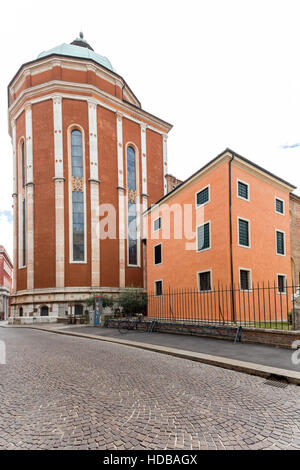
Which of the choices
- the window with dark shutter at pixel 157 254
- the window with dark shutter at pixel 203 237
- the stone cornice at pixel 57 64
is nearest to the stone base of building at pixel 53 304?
the window with dark shutter at pixel 157 254

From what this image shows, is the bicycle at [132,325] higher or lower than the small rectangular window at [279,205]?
lower

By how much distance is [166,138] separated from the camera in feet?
121

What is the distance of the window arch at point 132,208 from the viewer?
31.2 meters

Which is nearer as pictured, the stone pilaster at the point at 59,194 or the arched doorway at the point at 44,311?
the arched doorway at the point at 44,311

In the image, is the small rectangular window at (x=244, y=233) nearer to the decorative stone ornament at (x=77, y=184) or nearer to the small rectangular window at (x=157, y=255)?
the small rectangular window at (x=157, y=255)

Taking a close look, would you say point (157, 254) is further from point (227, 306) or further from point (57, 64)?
point (57, 64)

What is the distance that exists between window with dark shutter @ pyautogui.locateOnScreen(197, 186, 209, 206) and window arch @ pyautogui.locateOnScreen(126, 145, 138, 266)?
13.3 metres

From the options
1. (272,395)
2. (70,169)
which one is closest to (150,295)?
(70,169)

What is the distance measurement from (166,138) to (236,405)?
35.6 meters

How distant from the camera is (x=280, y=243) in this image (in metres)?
20.1

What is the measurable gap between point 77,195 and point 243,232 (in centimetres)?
1713

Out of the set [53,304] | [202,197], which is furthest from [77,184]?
[202,197]

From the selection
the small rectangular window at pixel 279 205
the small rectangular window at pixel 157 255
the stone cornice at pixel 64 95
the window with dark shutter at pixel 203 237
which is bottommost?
the small rectangular window at pixel 157 255

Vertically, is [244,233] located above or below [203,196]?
below
